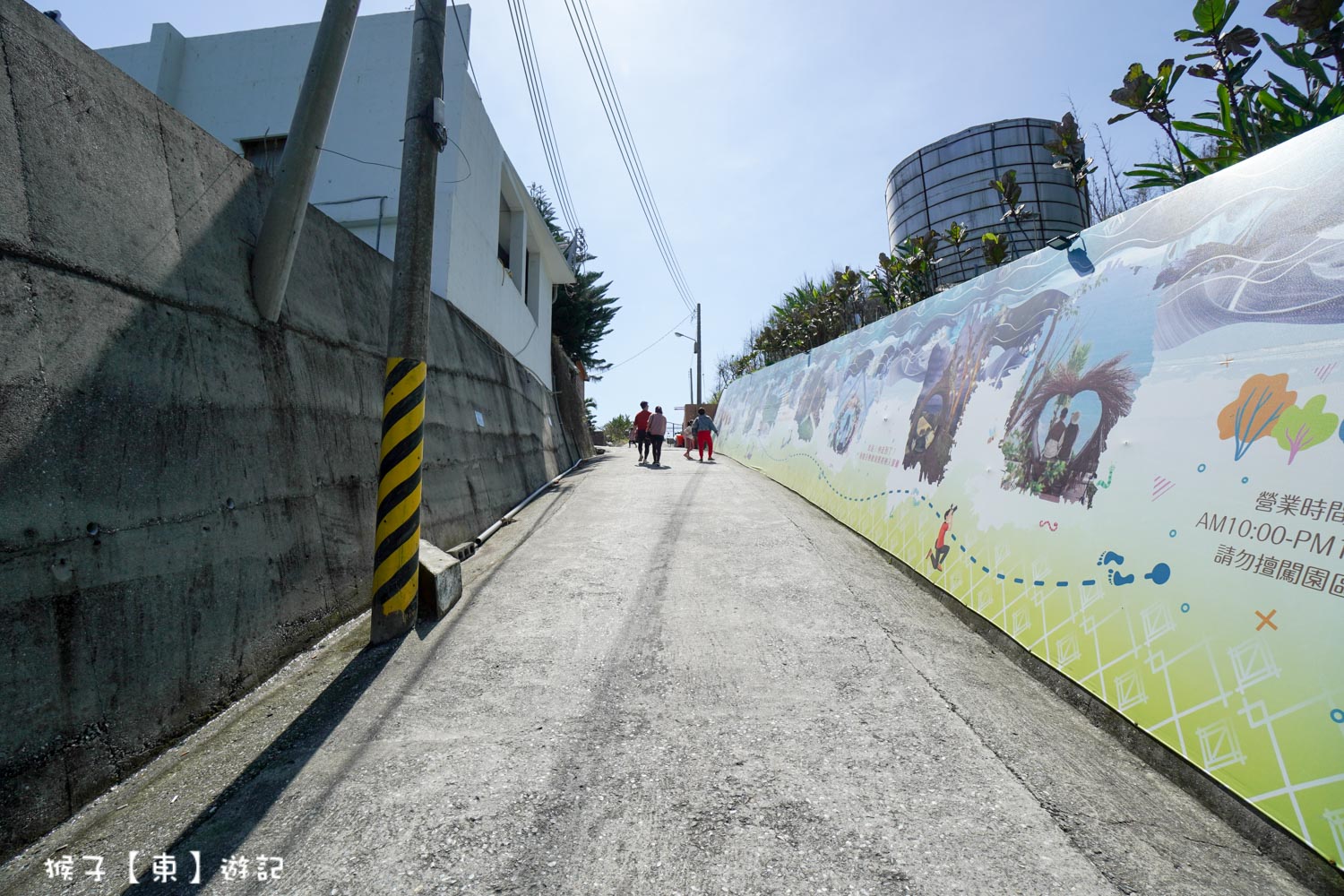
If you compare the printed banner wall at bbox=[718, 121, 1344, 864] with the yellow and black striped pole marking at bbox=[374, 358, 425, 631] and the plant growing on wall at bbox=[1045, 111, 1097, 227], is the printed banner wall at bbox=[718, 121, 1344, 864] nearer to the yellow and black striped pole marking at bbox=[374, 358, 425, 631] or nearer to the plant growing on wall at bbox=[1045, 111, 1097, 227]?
the plant growing on wall at bbox=[1045, 111, 1097, 227]

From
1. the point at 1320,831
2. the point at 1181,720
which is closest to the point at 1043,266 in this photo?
the point at 1181,720

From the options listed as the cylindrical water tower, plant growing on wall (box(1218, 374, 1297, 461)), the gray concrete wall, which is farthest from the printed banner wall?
the cylindrical water tower

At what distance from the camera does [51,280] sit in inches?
109

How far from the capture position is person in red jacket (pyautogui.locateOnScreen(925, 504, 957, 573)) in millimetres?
5090

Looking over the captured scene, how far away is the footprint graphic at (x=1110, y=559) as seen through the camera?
3.23 m

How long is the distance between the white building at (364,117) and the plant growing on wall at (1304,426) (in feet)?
30.7

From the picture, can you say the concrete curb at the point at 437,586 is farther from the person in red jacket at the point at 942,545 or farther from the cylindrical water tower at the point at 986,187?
the cylindrical water tower at the point at 986,187

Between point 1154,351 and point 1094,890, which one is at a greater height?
point 1154,351

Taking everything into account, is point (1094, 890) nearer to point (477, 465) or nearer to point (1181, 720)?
point (1181, 720)

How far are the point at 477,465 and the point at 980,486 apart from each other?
623 cm

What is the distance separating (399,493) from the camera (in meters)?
4.52

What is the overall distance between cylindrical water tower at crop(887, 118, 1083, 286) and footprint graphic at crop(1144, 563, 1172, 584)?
8.66 metres

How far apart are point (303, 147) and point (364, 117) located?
7.35 m

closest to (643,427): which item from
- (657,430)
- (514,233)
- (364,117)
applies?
(657,430)
